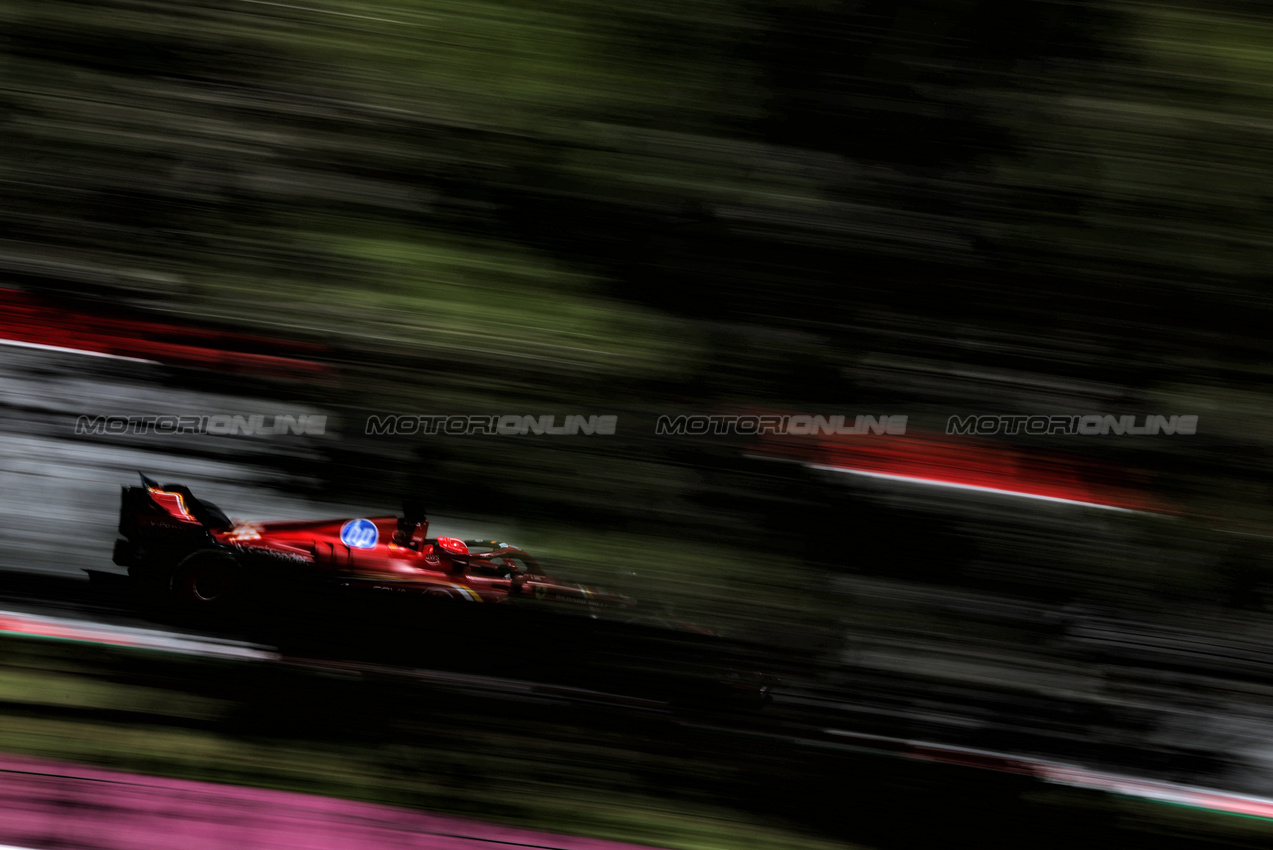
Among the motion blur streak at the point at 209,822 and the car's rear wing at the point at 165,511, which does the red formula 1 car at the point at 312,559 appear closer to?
the car's rear wing at the point at 165,511

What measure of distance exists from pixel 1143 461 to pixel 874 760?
809mm

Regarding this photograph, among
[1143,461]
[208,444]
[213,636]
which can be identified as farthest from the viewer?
[213,636]

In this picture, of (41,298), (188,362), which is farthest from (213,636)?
(41,298)

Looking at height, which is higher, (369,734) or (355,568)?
(355,568)

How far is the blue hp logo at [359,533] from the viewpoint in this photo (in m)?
1.90

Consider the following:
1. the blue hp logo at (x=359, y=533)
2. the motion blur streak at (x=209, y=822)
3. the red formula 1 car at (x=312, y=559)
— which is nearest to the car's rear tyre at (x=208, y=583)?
the red formula 1 car at (x=312, y=559)

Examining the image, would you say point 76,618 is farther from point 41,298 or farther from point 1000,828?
point 1000,828

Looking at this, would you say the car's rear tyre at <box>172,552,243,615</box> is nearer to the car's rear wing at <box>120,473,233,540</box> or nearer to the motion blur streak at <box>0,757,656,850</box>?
the car's rear wing at <box>120,473,233,540</box>

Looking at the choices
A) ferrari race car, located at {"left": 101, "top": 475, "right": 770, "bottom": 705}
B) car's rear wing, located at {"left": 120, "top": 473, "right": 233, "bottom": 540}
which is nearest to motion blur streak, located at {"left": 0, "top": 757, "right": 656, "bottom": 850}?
ferrari race car, located at {"left": 101, "top": 475, "right": 770, "bottom": 705}

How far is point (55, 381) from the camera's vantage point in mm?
1904

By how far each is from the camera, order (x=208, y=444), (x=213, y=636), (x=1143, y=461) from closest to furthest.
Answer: (x=1143, y=461), (x=208, y=444), (x=213, y=636)

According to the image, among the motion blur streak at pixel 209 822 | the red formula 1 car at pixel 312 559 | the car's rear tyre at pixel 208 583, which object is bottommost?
the motion blur streak at pixel 209 822

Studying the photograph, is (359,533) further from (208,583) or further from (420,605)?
(208,583)

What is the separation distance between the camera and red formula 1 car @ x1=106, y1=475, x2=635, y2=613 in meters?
1.84
